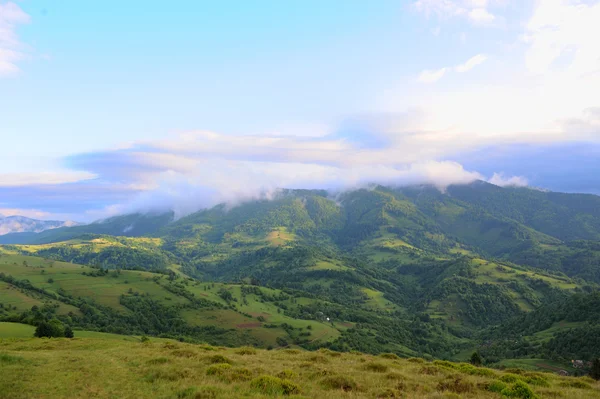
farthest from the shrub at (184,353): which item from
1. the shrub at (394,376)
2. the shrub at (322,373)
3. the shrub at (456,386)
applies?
the shrub at (456,386)

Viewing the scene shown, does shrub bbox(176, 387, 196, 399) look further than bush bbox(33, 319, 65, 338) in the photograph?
No

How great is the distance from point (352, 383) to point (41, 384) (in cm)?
2174

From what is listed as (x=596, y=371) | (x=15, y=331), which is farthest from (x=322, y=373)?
(x=15, y=331)

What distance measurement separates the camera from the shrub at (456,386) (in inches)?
925

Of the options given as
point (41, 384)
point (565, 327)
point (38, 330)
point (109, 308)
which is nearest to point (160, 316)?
point (109, 308)

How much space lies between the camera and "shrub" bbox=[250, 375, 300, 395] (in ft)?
71.8

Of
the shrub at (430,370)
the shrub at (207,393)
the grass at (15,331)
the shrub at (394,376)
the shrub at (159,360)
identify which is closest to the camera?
the shrub at (207,393)

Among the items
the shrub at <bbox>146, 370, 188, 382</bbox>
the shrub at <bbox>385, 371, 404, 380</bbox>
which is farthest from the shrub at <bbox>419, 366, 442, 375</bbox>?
the shrub at <bbox>146, 370, 188, 382</bbox>

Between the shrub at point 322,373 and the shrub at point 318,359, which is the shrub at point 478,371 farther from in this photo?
the shrub at point 322,373

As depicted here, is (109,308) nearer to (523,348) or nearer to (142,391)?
(142,391)

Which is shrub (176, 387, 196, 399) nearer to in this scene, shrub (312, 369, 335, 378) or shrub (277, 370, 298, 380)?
shrub (277, 370, 298, 380)

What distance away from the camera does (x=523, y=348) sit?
16850 centimetres

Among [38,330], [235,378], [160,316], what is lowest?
[160,316]

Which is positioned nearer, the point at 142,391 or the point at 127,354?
the point at 142,391
